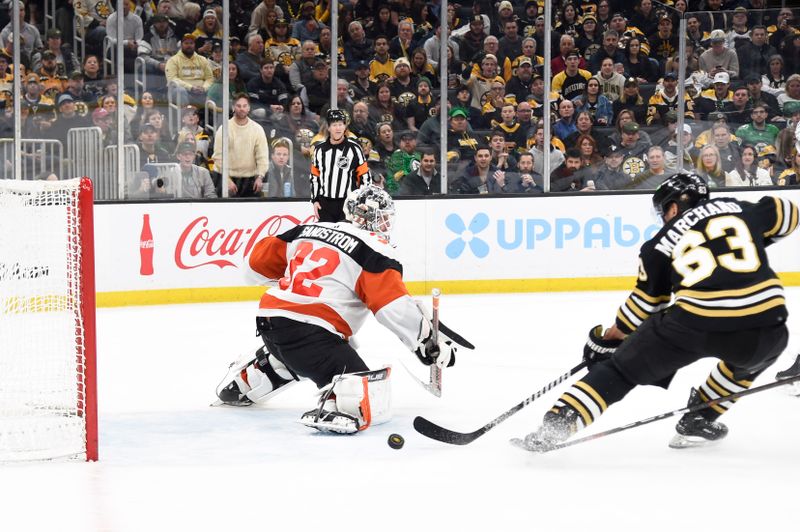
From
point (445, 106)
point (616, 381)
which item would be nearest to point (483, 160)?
point (445, 106)

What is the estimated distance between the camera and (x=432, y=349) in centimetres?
408

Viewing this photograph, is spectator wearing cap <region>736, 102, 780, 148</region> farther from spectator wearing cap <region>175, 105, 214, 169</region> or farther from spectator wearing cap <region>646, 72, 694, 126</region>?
spectator wearing cap <region>175, 105, 214, 169</region>

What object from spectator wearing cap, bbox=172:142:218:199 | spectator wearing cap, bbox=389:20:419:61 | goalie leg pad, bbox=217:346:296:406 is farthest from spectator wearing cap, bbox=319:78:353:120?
goalie leg pad, bbox=217:346:296:406

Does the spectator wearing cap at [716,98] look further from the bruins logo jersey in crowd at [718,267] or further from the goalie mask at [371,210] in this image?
the bruins logo jersey in crowd at [718,267]

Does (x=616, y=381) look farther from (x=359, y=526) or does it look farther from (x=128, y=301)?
(x=128, y=301)

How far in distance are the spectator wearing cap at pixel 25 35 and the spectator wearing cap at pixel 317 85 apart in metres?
1.80

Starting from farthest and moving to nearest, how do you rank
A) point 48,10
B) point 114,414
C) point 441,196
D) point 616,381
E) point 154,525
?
1. point 441,196
2. point 48,10
3. point 114,414
4. point 616,381
5. point 154,525

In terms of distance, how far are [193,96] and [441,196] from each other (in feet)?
5.80

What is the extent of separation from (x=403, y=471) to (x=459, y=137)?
5266mm

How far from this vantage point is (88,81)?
7.55 meters

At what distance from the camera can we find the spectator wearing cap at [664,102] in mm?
8906

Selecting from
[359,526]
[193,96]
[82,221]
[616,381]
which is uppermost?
[193,96]

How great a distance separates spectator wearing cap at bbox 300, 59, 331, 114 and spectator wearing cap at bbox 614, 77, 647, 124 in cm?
214

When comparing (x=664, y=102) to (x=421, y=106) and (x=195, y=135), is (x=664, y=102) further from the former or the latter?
(x=195, y=135)
